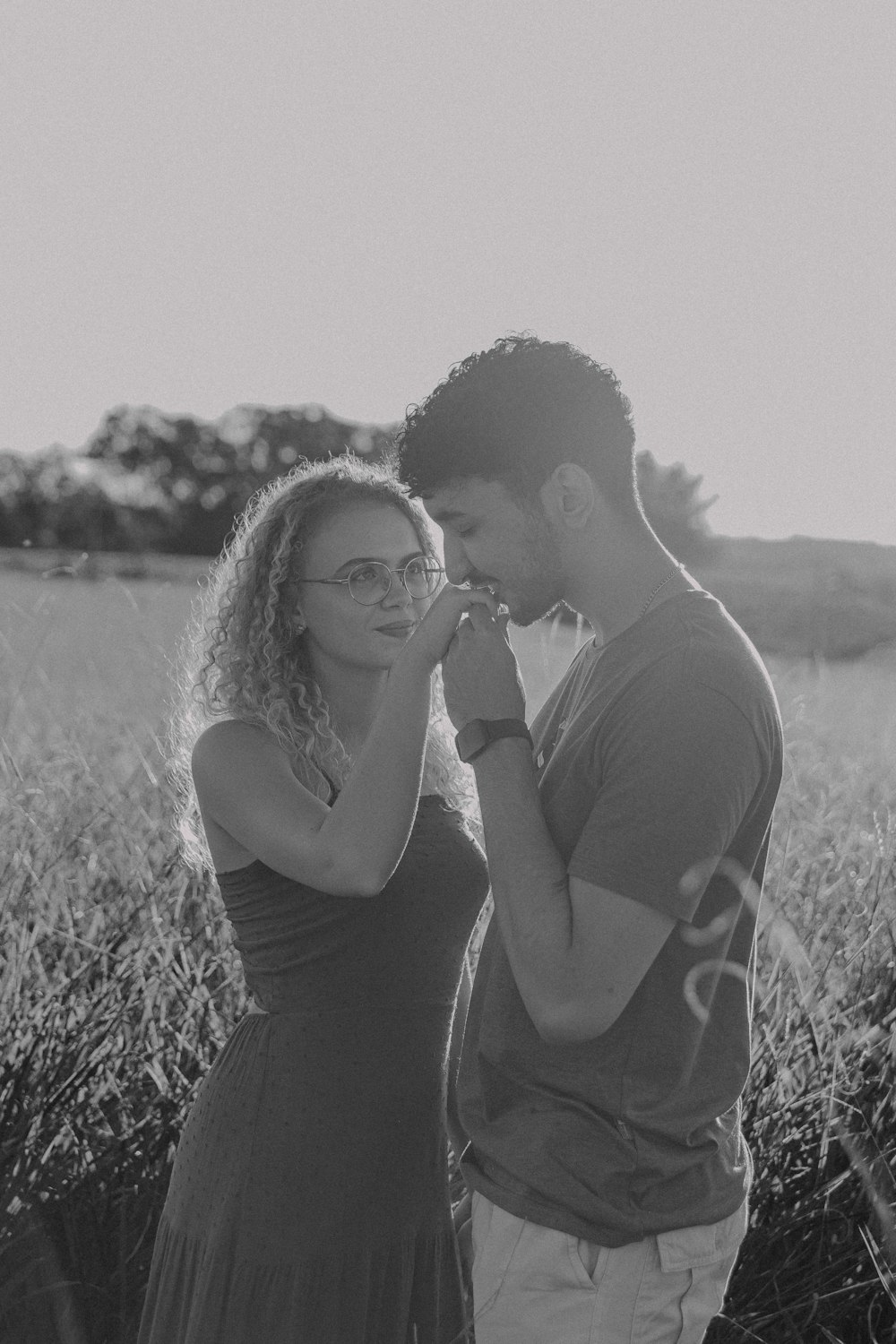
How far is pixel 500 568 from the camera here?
1.99 m

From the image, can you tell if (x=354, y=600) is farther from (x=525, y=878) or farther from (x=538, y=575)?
(x=525, y=878)

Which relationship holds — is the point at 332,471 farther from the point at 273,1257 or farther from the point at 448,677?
the point at 273,1257

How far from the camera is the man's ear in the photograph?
193 centimetres

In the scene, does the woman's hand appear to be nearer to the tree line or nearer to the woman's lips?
the woman's lips

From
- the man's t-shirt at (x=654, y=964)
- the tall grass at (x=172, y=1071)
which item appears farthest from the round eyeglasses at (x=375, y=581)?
the tall grass at (x=172, y=1071)

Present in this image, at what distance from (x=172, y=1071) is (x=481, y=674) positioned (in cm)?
184

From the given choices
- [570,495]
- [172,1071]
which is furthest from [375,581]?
[172,1071]

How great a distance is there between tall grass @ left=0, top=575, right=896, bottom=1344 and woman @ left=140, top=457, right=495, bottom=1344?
2.17 ft

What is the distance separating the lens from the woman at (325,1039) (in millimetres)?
2137

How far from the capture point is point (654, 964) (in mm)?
1781

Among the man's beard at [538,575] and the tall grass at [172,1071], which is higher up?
the man's beard at [538,575]

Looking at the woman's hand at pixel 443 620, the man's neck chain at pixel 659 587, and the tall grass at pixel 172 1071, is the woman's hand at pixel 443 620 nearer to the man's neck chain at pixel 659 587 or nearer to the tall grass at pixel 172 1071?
the man's neck chain at pixel 659 587

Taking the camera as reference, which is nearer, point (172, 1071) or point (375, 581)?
point (375, 581)

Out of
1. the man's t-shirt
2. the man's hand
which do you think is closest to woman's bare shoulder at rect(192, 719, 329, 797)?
the man's hand
